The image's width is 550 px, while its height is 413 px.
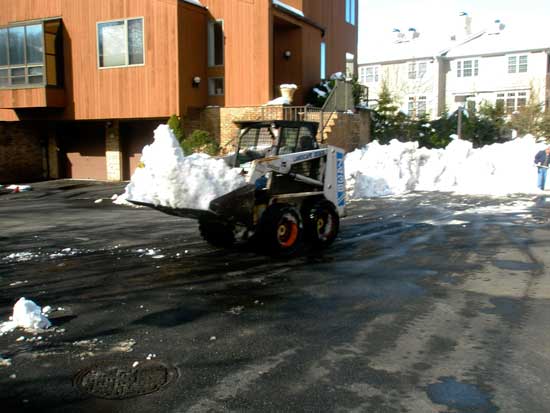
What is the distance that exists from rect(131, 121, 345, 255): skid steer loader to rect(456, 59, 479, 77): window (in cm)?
3818

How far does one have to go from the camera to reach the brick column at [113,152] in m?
24.2

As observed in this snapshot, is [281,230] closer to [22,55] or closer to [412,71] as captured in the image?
[22,55]

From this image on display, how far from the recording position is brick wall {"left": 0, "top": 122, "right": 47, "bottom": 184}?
25.3m

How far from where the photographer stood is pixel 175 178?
25.5 feet

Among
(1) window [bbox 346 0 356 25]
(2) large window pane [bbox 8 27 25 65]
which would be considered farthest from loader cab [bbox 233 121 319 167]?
(1) window [bbox 346 0 356 25]

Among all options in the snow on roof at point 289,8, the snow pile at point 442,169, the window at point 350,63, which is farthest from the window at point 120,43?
A: the window at point 350,63

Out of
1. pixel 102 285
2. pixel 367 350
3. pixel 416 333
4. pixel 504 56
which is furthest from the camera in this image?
pixel 504 56

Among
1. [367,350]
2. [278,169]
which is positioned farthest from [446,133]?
[367,350]

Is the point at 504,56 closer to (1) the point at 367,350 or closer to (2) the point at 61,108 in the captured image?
(2) the point at 61,108

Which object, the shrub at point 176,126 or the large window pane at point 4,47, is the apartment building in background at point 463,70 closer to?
the shrub at point 176,126

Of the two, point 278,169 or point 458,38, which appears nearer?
point 278,169

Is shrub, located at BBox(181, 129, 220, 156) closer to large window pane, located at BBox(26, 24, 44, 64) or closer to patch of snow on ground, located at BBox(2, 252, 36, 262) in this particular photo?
large window pane, located at BBox(26, 24, 44, 64)

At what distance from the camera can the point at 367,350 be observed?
17.1 ft

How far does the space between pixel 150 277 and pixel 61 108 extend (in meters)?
18.0
